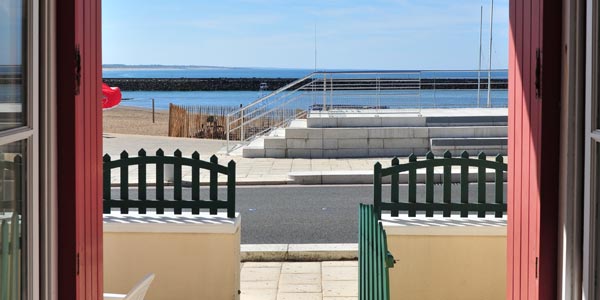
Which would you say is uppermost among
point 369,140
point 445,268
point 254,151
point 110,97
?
point 110,97

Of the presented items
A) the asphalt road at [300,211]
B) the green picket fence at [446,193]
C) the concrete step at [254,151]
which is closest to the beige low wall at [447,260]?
the green picket fence at [446,193]

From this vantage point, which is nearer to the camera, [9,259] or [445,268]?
[9,259]

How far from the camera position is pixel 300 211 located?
12.1 metres

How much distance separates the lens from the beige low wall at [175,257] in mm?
6004

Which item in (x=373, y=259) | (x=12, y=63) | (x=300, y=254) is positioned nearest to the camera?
(x=12, y=63)

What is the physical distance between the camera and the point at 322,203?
13.0 meters

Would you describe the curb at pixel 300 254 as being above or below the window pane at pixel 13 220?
below

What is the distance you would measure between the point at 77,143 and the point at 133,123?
45341 mm

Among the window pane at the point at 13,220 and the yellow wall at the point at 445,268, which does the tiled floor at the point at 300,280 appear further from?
the window pane at the point at 13,220

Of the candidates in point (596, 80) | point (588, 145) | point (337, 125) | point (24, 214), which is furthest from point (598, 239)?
point (337, 125)

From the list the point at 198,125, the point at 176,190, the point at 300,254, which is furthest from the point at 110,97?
the point at 198,125

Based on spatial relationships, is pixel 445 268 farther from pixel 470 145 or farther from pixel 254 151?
pixel 254 151

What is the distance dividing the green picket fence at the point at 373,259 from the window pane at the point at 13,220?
6.35 ft

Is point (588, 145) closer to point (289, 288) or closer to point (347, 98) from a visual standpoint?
point (289, 288)
